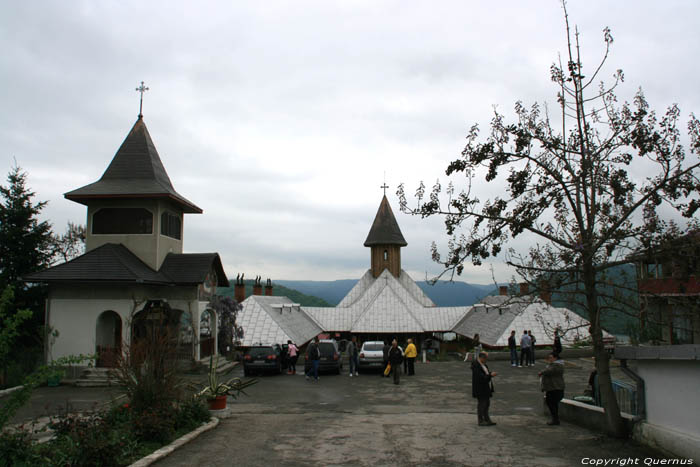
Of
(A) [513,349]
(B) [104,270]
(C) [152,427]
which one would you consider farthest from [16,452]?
(A) [513,349]

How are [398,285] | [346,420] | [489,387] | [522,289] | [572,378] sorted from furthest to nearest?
1. [398,285]
2. [572,378]
3. [346,420]
4. [489,387]
5. [522,289]

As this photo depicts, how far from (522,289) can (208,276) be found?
17.1m

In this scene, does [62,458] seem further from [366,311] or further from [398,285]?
[398,285]

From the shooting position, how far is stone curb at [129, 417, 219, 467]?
25.7 feet

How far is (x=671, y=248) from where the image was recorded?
7.72 metres

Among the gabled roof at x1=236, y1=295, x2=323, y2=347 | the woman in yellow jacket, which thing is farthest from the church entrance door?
the woman in yellow jacket

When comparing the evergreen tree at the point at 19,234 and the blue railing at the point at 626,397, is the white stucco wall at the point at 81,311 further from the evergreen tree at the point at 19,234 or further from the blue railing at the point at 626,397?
the blue railing at the point at 626,397

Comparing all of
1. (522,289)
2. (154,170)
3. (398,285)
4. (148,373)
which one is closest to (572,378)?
(522,289)

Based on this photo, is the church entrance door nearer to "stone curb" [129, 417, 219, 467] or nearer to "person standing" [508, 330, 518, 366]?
"stone curb" [129, 417, 219, 467]

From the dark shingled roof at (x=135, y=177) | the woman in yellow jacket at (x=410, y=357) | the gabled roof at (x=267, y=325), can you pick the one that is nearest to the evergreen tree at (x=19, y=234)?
the dark shingled roof at (x=135, y=177)

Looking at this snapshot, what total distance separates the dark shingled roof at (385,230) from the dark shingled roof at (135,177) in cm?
2544

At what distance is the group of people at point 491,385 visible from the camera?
1069cm

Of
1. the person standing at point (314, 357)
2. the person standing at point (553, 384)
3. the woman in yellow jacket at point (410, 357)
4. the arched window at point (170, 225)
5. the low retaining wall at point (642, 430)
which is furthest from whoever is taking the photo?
the arched window at point (170, 225)

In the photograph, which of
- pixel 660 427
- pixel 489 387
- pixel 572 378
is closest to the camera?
pixel 660 427
